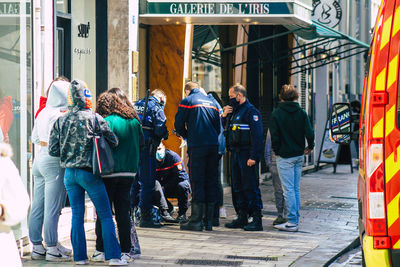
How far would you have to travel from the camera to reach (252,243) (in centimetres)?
896

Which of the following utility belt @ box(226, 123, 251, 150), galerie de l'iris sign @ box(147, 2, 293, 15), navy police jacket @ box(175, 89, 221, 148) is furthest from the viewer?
galerie de l'iris sign @ box(147, 2, 293, 15)

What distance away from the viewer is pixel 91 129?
707 centimetres

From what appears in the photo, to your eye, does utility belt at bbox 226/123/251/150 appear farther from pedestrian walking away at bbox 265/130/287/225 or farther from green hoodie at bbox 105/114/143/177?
green hoodie at bbox 105/114/143/177

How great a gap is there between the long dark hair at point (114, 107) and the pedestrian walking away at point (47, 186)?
1.24 feet

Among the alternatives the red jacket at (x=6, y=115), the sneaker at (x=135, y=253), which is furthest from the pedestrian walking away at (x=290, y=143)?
the red jacket at (x=6, y=115)

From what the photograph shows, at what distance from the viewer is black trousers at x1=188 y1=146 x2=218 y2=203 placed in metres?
9.59

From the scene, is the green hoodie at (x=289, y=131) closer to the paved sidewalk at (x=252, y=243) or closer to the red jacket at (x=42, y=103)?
the paved sidewalk at (x=252, y=243)

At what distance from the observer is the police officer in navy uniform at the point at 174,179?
10.4 meters

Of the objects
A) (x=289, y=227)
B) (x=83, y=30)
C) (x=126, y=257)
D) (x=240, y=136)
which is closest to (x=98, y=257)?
(x=126, y=257)

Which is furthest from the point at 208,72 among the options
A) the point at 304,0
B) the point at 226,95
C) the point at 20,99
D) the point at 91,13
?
the point at 20,99

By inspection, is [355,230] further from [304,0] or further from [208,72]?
[208,72]

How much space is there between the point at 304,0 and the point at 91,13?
325cm

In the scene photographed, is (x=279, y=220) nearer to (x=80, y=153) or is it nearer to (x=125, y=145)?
(x=125, y=145)

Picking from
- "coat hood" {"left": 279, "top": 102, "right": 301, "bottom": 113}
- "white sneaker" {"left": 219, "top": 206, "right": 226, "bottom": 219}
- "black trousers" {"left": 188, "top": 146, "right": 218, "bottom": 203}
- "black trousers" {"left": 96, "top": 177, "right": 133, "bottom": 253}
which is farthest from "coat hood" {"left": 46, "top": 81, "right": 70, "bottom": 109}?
"white sneaker" {"left": 219, "top": 206, "right": 226, "bottom": 219}
